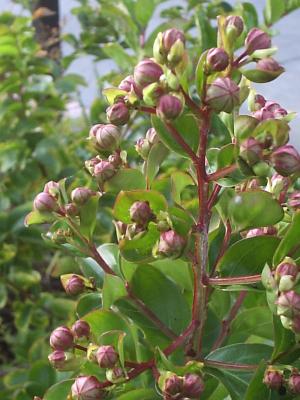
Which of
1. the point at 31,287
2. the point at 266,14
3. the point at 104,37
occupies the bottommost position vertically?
the point at 31,287

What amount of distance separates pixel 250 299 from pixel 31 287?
2.89 ft

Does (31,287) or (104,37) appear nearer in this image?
(31,287)

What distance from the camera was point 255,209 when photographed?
0.47 metres

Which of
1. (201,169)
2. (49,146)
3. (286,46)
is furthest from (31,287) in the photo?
(201,169)

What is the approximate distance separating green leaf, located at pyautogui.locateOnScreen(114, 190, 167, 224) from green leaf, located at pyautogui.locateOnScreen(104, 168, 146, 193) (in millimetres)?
33

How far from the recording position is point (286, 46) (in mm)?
1728

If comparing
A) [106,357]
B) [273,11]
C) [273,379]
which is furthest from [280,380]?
[273,11]

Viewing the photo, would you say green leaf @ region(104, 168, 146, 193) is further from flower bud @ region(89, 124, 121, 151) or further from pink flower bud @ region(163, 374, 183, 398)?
pink flower bud @ region(163, 374, 183, 398)

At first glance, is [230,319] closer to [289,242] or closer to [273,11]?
[289,242]

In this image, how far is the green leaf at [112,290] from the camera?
52 cm

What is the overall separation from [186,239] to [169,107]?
0.08m

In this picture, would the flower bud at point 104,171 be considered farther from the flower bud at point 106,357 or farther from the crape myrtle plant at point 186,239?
the flower bud at point 106,357

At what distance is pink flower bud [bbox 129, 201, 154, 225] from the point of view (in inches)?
18.4

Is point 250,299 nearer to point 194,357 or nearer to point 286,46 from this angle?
point 194,357
